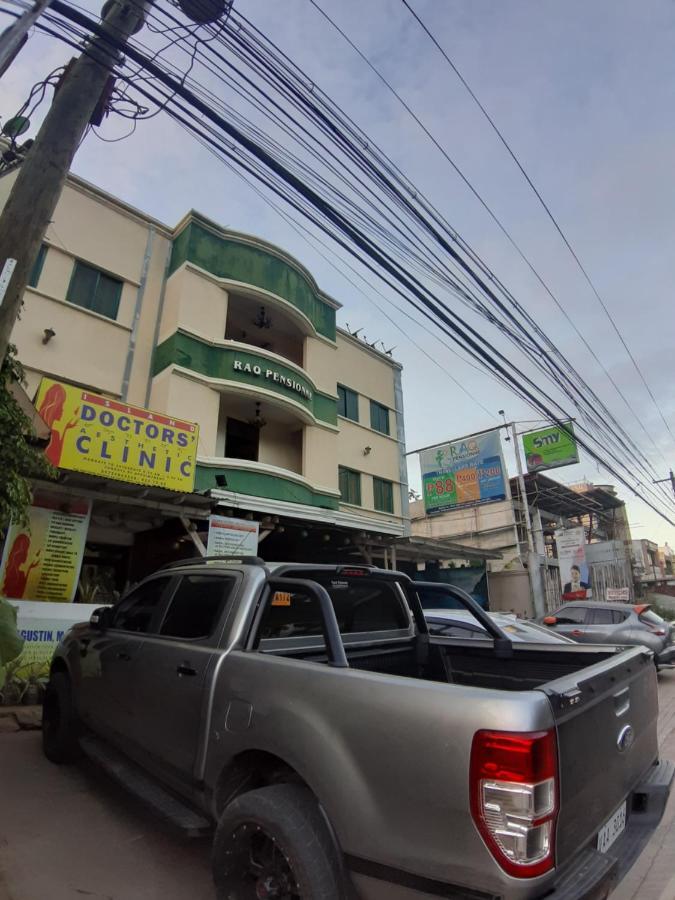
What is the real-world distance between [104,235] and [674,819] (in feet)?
48.3

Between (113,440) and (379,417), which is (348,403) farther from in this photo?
(113,440)

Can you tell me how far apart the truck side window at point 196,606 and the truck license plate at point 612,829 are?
1986 millimetres

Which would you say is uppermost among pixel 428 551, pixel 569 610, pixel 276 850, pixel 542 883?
pixel 428 551

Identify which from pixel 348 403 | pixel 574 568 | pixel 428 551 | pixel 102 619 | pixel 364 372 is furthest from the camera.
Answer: pixel 574 568

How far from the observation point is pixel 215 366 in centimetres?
1299

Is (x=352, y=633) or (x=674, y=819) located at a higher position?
(x=352, y=633)

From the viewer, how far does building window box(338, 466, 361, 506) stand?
16625mm

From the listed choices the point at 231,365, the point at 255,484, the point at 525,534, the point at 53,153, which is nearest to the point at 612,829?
the point at 53,153

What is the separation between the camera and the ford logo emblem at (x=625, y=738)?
218 centimetres

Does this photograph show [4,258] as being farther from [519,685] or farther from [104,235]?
[104,235]

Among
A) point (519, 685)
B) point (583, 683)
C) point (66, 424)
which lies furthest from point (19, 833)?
point (66, 424)

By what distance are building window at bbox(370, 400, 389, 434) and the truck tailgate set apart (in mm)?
16175

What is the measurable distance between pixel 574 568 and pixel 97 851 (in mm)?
21916

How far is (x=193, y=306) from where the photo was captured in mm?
13047
